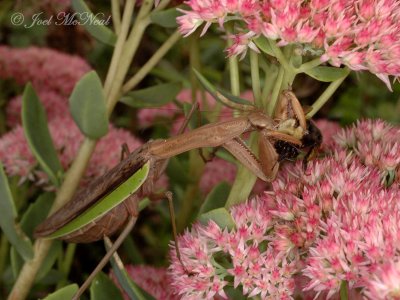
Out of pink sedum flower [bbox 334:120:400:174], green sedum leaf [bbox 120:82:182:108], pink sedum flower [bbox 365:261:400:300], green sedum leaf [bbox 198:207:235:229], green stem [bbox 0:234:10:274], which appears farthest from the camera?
green stem [bbox 0:234:10:274]

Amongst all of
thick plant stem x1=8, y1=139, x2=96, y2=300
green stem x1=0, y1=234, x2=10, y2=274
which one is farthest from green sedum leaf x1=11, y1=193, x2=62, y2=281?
green stem x1=0, y1=234, x2=10, y2=274

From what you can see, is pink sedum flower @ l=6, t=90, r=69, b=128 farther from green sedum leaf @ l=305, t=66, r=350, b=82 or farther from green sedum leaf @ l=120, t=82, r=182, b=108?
green sedum leaf @ l=305, t=66, r=350, b=82

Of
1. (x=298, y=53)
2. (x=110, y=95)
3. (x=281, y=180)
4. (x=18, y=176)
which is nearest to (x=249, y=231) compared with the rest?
(x=281, y=180)

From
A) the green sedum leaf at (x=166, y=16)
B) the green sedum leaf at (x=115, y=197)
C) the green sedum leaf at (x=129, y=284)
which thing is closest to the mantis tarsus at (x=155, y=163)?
the green sedum leaf at (x=115, y=197)

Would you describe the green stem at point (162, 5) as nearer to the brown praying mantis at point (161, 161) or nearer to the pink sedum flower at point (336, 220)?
the brown praying mantis at point (161, 161)

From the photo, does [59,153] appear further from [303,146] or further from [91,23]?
[303,146]

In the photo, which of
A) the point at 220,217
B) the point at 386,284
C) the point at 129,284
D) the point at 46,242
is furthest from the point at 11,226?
the point at 386,284

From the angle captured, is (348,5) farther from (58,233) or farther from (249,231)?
(58,233)
